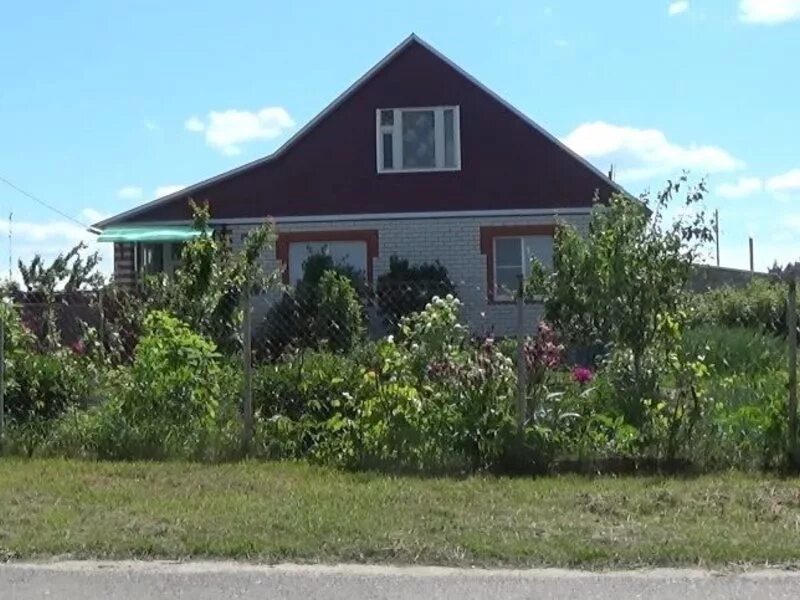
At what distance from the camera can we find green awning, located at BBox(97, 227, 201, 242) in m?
22.2

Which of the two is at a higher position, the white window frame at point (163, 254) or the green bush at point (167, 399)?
the white window frame at point (163, 254)

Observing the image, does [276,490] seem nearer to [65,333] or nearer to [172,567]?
[172,567]

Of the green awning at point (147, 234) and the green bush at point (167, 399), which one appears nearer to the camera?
the green bush at point (167, 399)

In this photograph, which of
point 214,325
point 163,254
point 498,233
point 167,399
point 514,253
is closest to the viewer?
point 167,399

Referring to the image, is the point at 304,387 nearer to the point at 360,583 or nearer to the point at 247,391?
the point at 247,391

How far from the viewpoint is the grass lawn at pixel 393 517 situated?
6754 millimetres

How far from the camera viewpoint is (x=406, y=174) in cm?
2305

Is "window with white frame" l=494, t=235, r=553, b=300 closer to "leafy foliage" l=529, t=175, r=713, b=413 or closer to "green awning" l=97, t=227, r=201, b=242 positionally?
"green awning" l=97, t=227, r=201, b=242

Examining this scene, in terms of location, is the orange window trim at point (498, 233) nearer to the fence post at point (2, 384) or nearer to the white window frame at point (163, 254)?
the white window frame at point (163, 254)

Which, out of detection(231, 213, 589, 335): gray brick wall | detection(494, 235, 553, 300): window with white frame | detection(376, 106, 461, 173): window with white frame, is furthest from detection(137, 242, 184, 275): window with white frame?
detection(494, 235, 553, 300): window with white frame

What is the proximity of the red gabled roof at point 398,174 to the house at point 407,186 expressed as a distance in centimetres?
2

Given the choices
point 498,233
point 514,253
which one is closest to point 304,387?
point 498,233

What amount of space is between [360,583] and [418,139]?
17771mm

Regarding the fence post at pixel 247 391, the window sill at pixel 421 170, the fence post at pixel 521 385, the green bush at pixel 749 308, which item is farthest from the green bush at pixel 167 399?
the window sill at pixel 421 170
